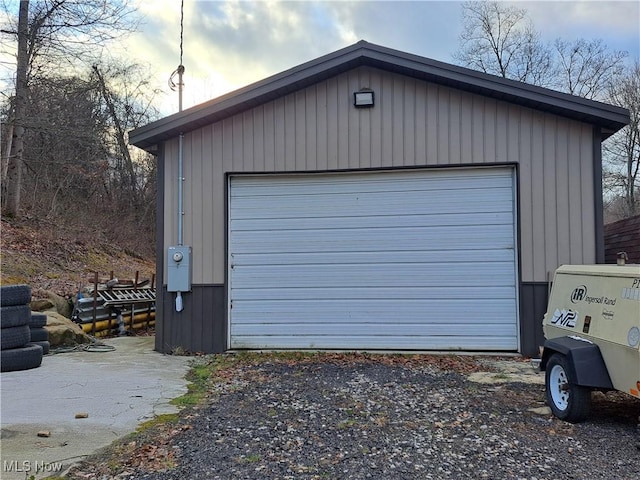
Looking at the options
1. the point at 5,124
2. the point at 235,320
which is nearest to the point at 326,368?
the point at 235,320

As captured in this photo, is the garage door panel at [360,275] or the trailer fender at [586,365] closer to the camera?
the trailer fender at [586,365]

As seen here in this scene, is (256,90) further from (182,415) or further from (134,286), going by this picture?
(134,286)

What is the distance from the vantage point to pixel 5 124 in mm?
13781

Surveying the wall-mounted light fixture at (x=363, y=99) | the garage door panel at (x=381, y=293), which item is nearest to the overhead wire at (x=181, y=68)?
the wall-mounted light fixture at (x=363, y=99)

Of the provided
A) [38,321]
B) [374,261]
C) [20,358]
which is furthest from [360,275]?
[38,321]

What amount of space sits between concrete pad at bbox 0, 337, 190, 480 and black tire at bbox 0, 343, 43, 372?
0.12 m

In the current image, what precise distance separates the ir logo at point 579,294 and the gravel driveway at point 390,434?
3.43ft

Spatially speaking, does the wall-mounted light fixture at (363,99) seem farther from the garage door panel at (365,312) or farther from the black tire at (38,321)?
the black tire at (38,321)

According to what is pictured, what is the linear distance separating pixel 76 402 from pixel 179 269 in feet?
10.1

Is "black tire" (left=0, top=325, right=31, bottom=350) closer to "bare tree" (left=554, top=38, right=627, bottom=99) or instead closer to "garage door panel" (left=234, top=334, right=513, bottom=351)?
"garage door panel" (left=234, top=334, right=513, bottom=351)

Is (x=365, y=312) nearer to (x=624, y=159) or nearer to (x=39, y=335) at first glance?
(x=39, y=335)

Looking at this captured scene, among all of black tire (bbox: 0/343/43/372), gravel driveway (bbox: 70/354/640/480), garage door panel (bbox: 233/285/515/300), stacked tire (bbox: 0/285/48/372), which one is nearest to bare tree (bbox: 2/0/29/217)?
stacked tire (bbox: 0/285/48/372)

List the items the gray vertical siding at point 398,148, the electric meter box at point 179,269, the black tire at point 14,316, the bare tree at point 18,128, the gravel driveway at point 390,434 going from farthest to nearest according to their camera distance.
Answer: the bare tree at point 18,128, the electric meter box at point 179,269, the gray vertical siding at point 398,148, the black tire at point 14,316, the gravel driveway at point 390,434

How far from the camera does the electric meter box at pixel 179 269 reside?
291 inches
